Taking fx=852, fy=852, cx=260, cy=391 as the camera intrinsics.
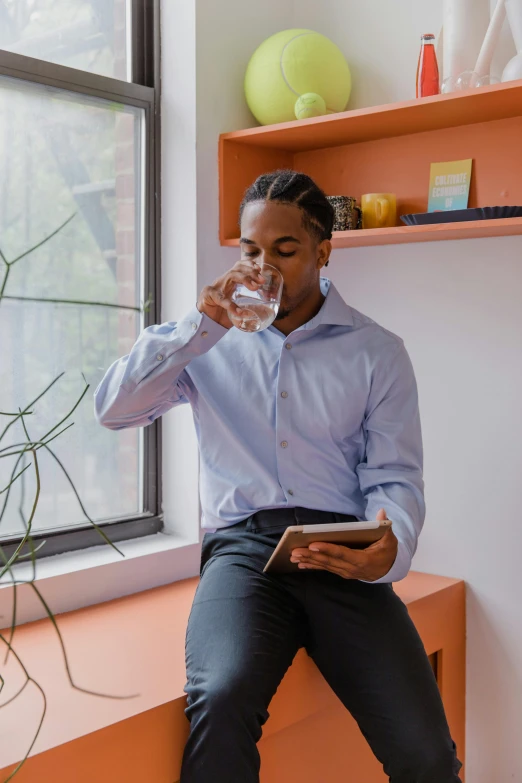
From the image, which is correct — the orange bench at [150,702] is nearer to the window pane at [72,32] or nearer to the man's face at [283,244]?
the man's face at [283,244]

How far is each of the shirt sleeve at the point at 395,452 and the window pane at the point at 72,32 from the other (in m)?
1.12

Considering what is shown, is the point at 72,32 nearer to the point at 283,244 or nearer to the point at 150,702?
the point at 283,244

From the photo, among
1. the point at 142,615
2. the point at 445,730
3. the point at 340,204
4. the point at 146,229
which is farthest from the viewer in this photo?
the point at 146,229

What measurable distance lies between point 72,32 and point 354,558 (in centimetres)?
151

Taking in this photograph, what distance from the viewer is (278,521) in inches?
68.3

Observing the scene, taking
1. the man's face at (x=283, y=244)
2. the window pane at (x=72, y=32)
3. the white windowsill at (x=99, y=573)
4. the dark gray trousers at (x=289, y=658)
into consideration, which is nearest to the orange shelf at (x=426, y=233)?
the man's face at (x=283, y=244)

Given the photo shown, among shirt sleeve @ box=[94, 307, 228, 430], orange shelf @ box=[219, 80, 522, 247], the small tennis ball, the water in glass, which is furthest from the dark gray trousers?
the small tennis ball

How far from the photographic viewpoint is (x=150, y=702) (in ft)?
4.79

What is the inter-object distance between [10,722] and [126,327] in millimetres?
1145

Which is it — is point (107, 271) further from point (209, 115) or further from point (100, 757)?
point (100, 757)

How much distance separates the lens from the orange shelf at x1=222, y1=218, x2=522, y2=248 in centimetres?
192

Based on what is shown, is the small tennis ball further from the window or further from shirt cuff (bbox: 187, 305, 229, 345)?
shirt cuff (bbox: 187, 305, 229, 345)

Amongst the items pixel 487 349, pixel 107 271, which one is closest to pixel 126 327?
pixel 107 271

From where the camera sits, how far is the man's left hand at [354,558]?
1459mm
